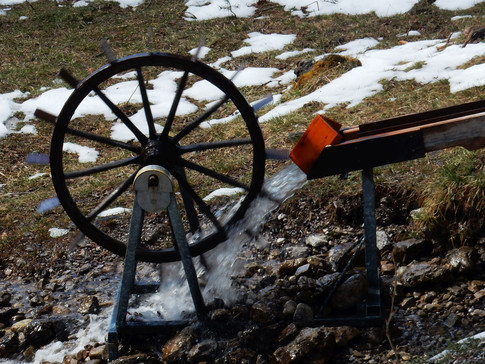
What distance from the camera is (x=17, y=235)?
6.97 meters

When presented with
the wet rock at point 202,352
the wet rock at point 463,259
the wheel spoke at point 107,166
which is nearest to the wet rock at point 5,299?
the wheel spoke at point 107,166

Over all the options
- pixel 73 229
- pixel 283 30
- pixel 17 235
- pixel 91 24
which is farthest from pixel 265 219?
pixel 91 24

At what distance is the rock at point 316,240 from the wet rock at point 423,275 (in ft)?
3.23

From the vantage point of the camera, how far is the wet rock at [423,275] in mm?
4781

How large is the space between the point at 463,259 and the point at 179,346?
205cm

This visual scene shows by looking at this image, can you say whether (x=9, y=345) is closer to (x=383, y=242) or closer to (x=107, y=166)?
(x=107, y=166)

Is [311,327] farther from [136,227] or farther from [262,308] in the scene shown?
[136,227]

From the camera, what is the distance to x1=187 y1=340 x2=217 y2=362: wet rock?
450 cm

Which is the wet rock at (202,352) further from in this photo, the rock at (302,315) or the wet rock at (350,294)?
the wet rock at (350,294)

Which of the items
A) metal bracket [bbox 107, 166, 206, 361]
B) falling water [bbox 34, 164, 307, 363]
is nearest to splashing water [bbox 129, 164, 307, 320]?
falling water [bbox 34, 164, 307, 363]

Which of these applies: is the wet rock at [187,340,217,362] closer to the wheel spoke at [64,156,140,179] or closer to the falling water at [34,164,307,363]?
the falling water at [34,164,307,363]

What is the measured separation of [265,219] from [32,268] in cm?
221

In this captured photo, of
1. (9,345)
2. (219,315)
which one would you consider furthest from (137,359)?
(9,345)

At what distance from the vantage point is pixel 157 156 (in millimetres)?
4930
